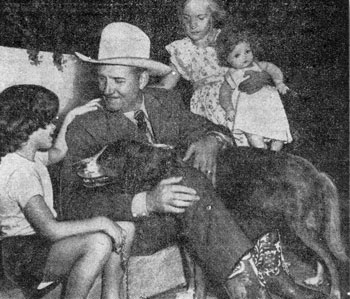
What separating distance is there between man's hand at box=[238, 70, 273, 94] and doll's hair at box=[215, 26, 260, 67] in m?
0.13

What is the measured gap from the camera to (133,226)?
3246mm

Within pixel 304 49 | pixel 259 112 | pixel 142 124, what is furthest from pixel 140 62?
pixel 304 49

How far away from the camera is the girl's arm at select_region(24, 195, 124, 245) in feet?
10.4

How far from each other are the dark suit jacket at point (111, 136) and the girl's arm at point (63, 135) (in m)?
0.03

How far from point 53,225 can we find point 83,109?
649 mm

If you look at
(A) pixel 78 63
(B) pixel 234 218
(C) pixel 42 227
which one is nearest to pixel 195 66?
(A) pixel 78 63

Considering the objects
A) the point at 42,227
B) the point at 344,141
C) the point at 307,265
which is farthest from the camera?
the point at 344,141

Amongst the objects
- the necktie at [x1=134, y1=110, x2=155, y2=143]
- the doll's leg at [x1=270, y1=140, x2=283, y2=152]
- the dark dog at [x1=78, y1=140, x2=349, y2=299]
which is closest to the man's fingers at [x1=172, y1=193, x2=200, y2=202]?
the dark dog at [x1=78, y1=140, x2=349, y2=299]

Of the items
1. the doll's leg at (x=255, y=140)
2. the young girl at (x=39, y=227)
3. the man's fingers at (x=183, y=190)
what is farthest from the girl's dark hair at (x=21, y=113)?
the doll's leg at (x=255, y=140)

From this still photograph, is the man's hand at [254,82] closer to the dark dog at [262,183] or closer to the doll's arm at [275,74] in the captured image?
the doll's arm at [275,74]

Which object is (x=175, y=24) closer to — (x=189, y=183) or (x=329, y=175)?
(x=189, y=183)

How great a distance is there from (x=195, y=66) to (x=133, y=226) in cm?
99

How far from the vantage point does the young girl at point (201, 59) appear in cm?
356

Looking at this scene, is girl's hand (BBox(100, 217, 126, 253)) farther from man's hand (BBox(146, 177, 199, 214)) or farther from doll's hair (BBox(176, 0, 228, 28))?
doll's hair (BBox(176, 0, 228, 28))
